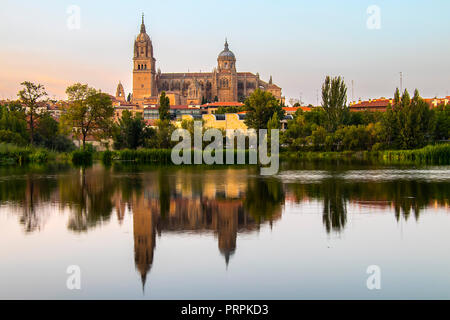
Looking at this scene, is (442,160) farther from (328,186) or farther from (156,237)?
(156,237)

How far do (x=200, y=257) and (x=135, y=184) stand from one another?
13156 mm

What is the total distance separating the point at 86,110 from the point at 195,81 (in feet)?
302

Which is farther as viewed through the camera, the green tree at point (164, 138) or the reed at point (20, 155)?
the green tree at point (164, 138)

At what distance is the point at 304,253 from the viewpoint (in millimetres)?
8852

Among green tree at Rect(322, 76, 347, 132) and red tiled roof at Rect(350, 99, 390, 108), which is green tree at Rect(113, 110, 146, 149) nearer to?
green tree at Rect(322, 76, 347, 132)

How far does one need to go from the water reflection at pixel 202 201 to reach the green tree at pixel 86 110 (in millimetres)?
28568

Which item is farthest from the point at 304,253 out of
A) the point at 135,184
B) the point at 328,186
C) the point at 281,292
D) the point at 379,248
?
the point at 135,184

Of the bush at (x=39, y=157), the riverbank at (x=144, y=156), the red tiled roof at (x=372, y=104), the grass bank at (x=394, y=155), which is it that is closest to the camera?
the grass bank at (x=394, y=155)

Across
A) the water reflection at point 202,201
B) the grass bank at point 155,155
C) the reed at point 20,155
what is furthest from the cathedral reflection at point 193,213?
the reed at point 20,155

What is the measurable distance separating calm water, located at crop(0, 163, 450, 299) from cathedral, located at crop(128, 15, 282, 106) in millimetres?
126003

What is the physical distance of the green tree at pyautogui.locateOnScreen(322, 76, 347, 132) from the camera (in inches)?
2138

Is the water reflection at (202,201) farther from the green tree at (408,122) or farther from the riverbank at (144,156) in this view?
the green tree at (408,122)

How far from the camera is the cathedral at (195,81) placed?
145750 millimetres

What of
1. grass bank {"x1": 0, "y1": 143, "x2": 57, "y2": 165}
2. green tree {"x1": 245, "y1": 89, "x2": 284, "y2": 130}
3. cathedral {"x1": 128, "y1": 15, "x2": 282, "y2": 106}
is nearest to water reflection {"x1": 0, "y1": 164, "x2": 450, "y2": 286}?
grass bank {"x1": 0, "y1": 143, "x2": 57, "y2": 165}
